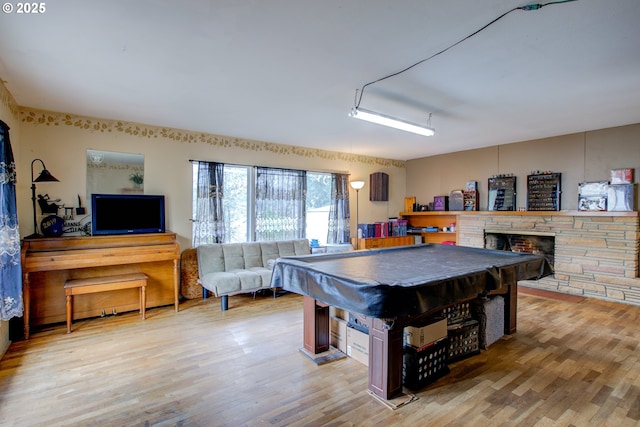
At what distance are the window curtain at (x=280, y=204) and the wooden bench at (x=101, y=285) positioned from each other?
1974mm

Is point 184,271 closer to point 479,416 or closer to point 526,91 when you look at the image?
point 479,416

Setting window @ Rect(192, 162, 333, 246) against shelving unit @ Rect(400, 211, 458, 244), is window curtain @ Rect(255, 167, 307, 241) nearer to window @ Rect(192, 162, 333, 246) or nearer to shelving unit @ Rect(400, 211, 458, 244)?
window @ Rect(192, 162, 333, 246)

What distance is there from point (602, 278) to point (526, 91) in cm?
344

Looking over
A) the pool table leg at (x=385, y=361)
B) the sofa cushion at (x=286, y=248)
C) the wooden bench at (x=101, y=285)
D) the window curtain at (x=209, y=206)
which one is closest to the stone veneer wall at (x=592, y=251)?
the sofa cushion at (x=286, y=248)

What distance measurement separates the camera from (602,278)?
15.9 feet

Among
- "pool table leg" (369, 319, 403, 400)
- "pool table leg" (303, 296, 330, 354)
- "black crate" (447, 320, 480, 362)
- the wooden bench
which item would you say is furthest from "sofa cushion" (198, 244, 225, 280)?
"black crate" (447, 320, 480, 362)

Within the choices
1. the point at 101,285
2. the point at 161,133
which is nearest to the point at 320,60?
the point at 161,133

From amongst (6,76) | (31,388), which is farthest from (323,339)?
(6,76)

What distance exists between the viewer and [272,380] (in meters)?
2.57

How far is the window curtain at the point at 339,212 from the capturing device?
21.3 ft

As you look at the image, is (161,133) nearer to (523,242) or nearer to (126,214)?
(126,214)

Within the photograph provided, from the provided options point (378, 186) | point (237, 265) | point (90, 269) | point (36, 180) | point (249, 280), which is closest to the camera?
point (36, 180)

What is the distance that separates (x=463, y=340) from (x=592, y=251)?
3542mm

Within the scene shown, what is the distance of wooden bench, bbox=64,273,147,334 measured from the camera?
11.7 feet
